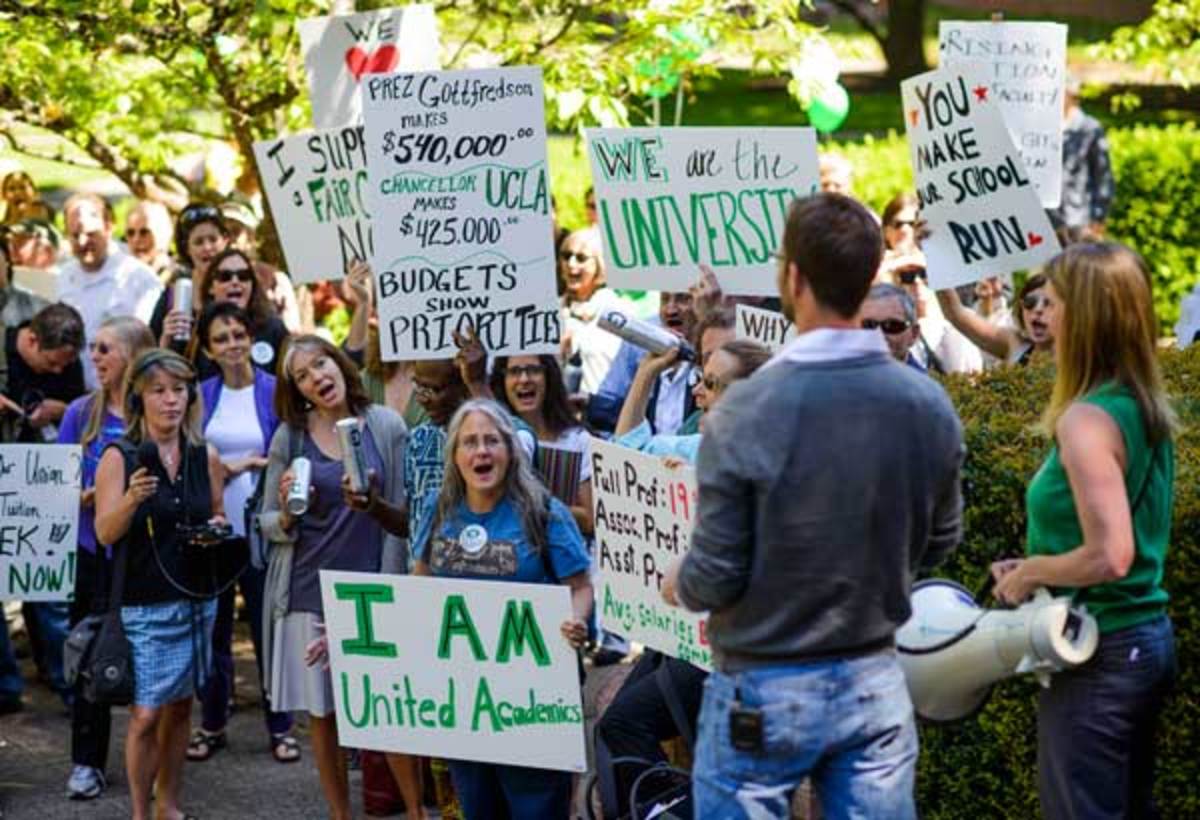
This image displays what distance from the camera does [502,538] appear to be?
271 inches

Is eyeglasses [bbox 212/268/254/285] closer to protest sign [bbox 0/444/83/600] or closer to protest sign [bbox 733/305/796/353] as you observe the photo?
protest sign [bbox 0/444/83/600]

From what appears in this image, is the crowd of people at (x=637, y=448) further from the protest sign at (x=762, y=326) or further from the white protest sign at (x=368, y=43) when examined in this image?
the white protest sign at (x=368, y=43)

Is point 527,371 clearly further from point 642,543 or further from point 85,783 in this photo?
point 85,783

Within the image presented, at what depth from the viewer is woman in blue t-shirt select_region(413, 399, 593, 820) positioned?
687 centimetres

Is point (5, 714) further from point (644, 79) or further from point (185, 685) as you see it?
point (644, 79)

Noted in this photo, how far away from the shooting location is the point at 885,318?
7.50 metres

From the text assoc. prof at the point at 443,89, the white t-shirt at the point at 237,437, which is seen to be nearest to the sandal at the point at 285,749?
the white t-shirt at the point at 237,437

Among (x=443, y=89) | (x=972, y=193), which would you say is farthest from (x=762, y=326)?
(x=443, y=89)

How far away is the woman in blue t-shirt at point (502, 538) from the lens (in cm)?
687

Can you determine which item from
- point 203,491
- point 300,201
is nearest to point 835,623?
point 203,491

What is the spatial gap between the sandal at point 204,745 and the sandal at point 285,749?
261mm

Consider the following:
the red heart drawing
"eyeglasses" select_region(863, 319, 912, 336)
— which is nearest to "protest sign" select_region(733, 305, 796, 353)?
"eyeglasses" select_region(863, 319, 912, 336)

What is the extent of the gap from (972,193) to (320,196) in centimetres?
265

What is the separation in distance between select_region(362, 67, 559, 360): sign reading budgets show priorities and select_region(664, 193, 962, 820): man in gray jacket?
3.69 metres
